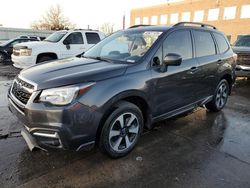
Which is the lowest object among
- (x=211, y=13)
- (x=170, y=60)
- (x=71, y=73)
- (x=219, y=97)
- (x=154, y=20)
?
(x=219, y=97)

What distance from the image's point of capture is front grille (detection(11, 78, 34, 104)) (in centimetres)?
303

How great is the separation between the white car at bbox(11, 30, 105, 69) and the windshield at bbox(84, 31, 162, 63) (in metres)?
5.12

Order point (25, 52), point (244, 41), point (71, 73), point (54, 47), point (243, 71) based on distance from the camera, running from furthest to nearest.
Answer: point (244, 41)
point (54, 47)
point (25, 52)
point (243, 71)
point (71, 73)

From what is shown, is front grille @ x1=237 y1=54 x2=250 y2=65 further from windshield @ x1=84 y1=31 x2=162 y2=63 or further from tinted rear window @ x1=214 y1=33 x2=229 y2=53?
windshield @ x1=84 y1=31 x2=162 y2=63

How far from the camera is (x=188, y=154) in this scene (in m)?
3.69

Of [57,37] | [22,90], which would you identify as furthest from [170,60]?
[57,37]

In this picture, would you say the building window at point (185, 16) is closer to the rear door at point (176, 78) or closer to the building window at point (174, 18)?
the building window at point (174, 18)

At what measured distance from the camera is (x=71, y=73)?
317 centimetres

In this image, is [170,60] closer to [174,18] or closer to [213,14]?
[213,14]

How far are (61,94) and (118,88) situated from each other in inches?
29.1

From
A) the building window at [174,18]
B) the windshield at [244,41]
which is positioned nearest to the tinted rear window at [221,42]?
the windshield at [244,41]

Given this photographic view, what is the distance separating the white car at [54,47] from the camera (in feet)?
30.9

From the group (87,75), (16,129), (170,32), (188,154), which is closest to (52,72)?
(87,75)

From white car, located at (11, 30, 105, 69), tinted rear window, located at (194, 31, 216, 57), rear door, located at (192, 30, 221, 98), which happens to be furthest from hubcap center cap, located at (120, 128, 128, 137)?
white car, located at (11, 30, 105, 69)
